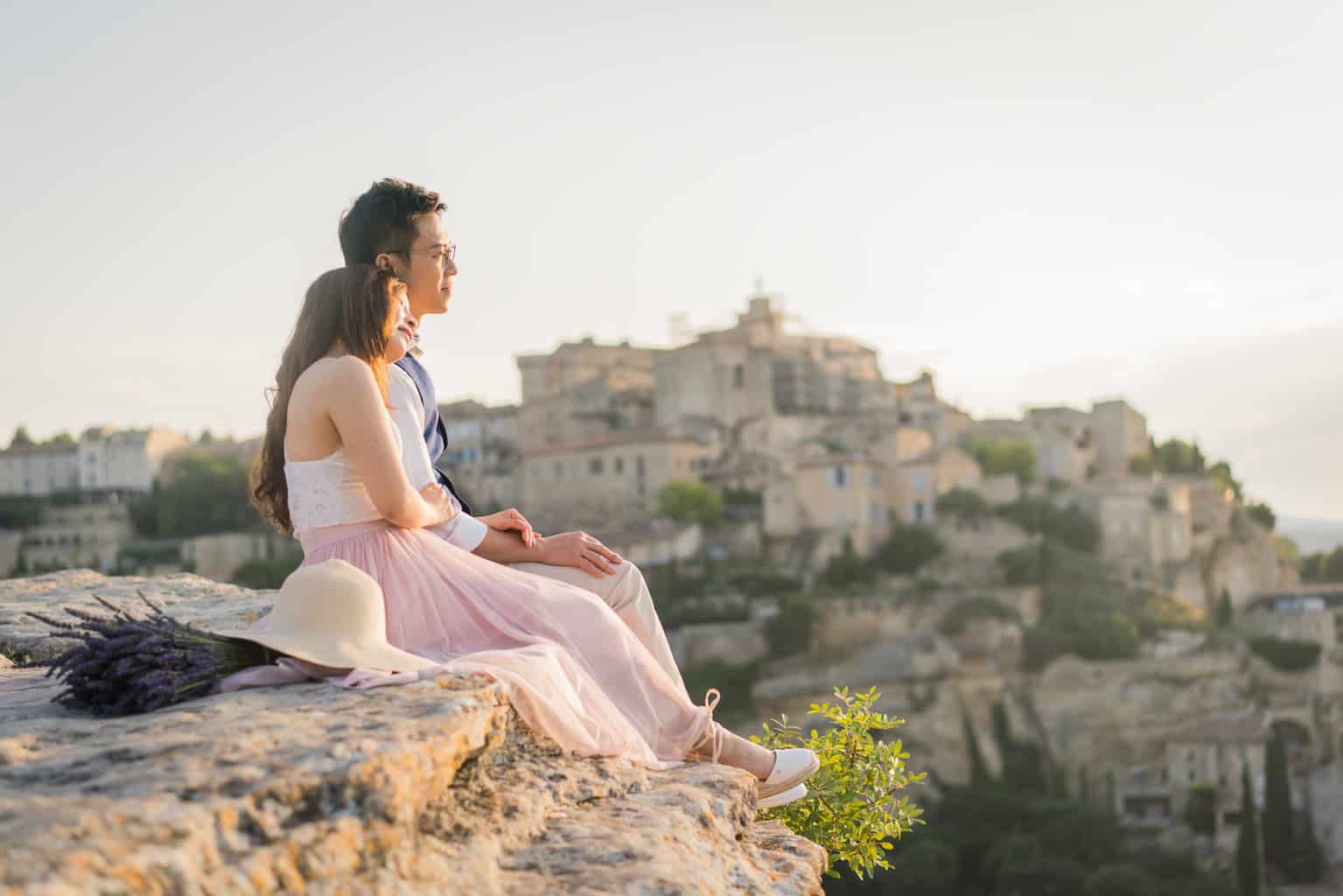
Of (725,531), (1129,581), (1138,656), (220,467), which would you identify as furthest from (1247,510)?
(220,467)

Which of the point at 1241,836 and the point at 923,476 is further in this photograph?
the point at 923,476

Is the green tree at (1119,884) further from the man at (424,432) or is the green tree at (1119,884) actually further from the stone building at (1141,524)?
the man at (424,432)

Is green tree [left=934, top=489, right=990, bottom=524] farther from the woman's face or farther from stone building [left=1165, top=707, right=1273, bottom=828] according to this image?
the woman's face

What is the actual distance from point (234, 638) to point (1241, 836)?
36448 millimetres

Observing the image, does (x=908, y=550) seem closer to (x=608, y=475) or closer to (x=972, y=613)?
(x=972, y=613)

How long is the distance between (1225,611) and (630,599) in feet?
146

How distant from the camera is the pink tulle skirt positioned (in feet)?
12.3

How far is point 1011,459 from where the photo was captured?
4938 centimetres

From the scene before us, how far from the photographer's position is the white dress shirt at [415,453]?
4277 millimetres

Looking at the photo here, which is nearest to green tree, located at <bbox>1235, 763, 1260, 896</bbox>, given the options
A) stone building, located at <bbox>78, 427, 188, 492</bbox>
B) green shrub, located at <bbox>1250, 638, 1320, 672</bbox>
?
green shrub, located at <bbox>1250, 638, 1320, 672</bbox>

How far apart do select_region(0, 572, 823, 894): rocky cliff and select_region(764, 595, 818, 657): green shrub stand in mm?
38923

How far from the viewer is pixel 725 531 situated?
156 feet

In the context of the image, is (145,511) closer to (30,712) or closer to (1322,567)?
(1322,567)

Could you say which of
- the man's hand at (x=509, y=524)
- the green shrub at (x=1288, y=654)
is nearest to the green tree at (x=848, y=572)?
the green shrub at (x=1288, y=654)
